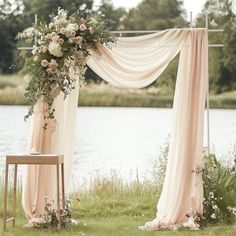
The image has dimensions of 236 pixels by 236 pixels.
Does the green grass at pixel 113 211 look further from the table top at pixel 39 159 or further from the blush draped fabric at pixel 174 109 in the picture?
the table top at pixel 39 159

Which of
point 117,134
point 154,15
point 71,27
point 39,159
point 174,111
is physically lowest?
point 39,159

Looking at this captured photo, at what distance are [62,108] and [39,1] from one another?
12.9m

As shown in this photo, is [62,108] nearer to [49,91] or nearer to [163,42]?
[49,91]

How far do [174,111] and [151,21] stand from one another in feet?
48.2

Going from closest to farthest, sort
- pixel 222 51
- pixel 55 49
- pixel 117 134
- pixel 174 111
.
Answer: pixel 55 49 < pixel 174 111 < pixel 117 134 < pixel 222 51

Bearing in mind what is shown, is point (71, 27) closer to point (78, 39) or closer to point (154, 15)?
point (78, 39)

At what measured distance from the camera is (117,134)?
19.0 meters

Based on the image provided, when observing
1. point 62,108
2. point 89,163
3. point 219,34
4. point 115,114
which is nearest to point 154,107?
point 115,114

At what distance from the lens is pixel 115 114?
69.6ft

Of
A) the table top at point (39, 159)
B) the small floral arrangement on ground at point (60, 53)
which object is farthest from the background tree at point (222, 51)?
the table top at point (39, 159)

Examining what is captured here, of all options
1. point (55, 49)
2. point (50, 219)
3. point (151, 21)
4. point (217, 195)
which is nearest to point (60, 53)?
point (55, 49)

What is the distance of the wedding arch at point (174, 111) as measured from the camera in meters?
6.47

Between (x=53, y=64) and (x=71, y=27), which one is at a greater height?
(x=71, y=27)

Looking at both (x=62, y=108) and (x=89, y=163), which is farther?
(x=89, y=163)
